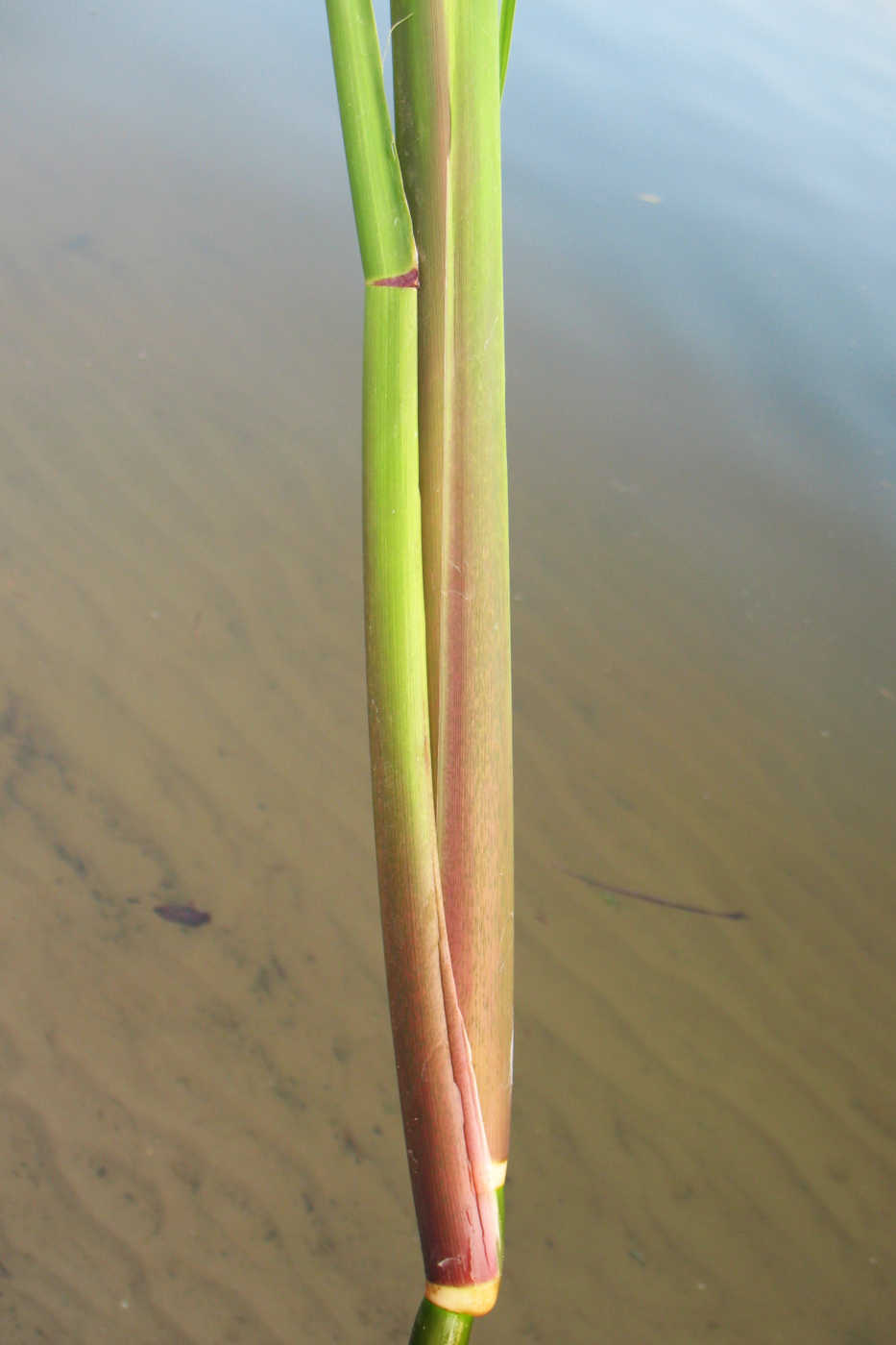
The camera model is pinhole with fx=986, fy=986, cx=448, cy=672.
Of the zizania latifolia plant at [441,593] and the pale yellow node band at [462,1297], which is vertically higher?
the zizania latifolia plant at [441,593]

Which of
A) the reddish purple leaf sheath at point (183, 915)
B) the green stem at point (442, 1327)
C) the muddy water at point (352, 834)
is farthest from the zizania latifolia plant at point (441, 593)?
the reddish purple leaf sheath at point (183, 915)

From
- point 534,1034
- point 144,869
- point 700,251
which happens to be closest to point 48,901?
point 144,869

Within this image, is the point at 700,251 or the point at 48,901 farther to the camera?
the point at 700,251

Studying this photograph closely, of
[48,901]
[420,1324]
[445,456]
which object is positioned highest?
[445,456]

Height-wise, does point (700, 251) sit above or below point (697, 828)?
above

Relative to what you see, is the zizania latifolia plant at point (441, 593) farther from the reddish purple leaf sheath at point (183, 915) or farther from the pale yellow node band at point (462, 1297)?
the reddish purple leaf sheath at point (183, 915)

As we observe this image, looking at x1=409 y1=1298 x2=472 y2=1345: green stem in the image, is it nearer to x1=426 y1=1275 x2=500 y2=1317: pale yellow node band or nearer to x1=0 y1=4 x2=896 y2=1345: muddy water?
x1=426 y1=1275 x2=500 y2=1317: pale yellow node band

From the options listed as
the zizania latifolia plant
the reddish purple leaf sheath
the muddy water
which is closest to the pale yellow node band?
the zizania latifolia plant

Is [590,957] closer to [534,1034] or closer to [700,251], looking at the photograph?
[534,1034]
